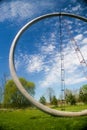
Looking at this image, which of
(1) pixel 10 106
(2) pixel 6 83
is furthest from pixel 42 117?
(2) pixel 6 83

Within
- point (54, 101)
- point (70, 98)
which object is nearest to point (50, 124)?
point (54, 101)

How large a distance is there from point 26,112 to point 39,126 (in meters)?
3.31

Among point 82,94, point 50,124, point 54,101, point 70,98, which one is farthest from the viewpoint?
point 82,94

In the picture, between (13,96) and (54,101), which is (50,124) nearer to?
(54,101)

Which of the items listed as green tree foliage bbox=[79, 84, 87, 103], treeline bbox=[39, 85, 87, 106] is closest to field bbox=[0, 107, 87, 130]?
treeline bbox=[39, 85, 87, 106]

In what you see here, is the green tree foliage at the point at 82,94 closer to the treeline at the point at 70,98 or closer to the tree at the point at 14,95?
the treeline at the point at 70,98

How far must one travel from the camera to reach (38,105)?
7242mm

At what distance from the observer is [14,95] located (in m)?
12.5

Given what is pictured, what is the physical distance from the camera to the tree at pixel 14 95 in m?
11.6

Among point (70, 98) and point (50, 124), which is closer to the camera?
point (50, 124)

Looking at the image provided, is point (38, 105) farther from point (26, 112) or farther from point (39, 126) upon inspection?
point (26, 112)

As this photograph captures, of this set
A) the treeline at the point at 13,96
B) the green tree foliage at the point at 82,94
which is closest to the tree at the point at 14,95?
the treeline at the point at 13,96

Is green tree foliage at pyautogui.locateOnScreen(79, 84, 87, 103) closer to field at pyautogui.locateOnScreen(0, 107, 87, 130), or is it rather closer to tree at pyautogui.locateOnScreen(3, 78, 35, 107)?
tree at pyautogui.locateOnScreen(3, 78, 35, 107)

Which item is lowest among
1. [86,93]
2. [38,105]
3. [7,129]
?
[7,129]
